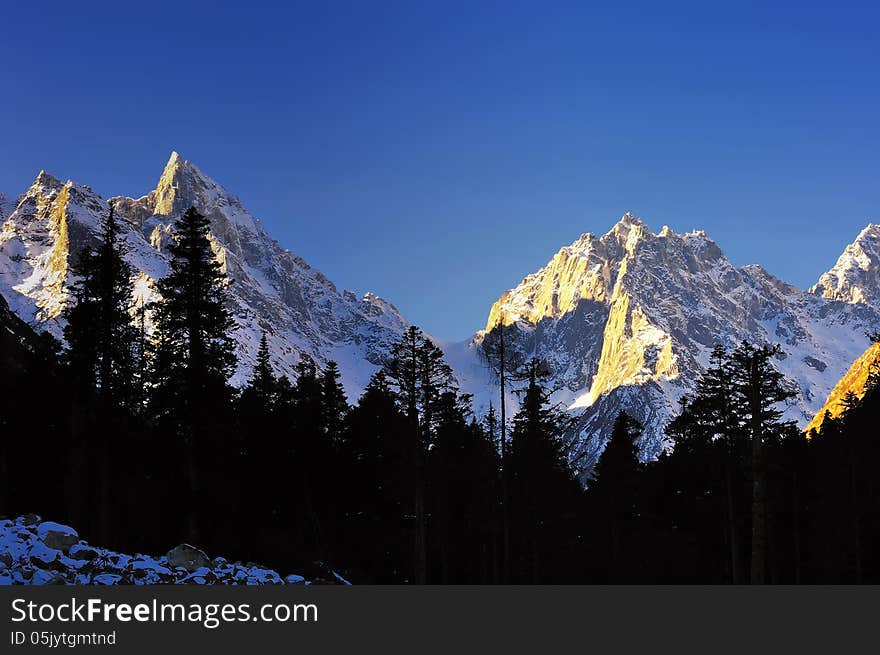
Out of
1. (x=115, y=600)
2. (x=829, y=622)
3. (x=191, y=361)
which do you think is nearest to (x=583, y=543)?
(x=191, y=361)

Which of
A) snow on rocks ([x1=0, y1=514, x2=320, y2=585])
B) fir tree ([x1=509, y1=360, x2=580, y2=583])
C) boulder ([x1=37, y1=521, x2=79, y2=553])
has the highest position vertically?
fir tree ([x1=509, y1=360, x2=580, y2=583])

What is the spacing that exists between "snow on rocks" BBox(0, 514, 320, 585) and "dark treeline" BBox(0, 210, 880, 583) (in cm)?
904

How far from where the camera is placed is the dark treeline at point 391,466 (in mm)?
31453

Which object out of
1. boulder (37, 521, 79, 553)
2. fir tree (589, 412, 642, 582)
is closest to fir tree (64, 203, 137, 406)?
boulder (37, 521, 79, 553)

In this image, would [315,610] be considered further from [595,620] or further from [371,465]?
[371,465]

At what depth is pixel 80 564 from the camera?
58.9ft

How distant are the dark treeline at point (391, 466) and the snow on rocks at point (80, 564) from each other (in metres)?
9.04

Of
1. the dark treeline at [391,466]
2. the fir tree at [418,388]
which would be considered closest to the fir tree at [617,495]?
the dark treeline at [391,466]

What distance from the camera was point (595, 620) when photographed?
1591 centimetres

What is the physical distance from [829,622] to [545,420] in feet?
98.4

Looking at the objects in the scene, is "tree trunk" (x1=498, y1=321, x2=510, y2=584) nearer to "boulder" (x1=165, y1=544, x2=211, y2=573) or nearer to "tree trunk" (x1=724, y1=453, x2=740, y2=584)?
"tree trunk" (x1=724, y1=453, x2=740, y2=584)

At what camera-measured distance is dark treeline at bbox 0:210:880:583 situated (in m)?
31.5

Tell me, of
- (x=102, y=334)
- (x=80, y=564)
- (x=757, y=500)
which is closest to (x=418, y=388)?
(x=102, y=334)

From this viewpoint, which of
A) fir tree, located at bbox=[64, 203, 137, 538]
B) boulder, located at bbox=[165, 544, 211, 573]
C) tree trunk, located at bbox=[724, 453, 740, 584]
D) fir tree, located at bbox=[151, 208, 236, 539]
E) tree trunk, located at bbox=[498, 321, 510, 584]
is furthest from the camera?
tree trunk, located at bbox=[724, 453, 740, 584]
